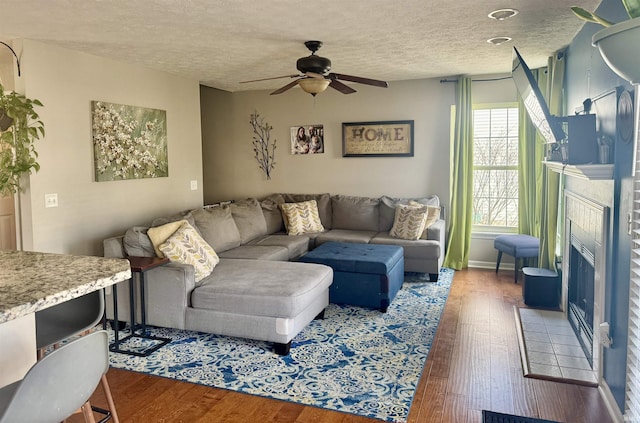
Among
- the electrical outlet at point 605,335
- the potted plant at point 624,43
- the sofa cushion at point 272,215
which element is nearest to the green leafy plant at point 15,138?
the sofa cushion at point 272,215

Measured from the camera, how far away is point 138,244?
383cm

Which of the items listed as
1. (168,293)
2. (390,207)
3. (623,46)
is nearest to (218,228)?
(168,293)

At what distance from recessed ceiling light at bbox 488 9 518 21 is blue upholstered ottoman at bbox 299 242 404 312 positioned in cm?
209

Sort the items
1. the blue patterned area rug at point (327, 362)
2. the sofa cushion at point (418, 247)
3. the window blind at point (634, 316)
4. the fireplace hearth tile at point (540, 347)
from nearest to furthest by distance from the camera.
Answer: the window blind at point (634, 316), the blue patterned area rug at point (327, 362), the fireplace hearth tile at point (540, 347), the sofa cushion at point (418, 247)

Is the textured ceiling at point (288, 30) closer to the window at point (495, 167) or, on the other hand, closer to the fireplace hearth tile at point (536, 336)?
the window at point (495, 167)

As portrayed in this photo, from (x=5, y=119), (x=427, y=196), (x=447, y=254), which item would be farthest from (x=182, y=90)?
(x=447, y=254)

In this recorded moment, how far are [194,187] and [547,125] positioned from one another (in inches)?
153

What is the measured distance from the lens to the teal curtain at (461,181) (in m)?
5.74

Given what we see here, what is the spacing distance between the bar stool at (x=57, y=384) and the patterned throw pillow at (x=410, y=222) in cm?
420

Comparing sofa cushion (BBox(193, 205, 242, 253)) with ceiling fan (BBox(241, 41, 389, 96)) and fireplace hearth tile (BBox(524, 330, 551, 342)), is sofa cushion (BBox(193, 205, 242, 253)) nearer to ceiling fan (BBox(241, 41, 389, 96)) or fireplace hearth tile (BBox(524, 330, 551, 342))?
ceiling fan (BBox(241, 41, 389, 96))

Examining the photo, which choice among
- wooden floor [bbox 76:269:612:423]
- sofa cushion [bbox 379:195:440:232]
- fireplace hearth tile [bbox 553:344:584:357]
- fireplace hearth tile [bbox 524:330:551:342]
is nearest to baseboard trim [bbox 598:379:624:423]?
wooden floor [bbox 76:269:612:423]

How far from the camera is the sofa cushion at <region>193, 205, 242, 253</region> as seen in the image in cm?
457

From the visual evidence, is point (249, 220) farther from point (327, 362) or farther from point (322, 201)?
point (327, 362)

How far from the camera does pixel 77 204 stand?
426 cm
